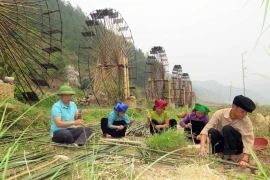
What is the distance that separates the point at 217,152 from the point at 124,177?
1.46 m

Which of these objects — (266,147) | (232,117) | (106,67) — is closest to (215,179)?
(232,117)

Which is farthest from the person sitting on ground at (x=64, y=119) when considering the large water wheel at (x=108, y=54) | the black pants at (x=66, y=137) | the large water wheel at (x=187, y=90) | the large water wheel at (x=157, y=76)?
the large water wheel at (x=187, y=90)

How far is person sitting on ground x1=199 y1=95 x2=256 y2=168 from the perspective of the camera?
2.87m

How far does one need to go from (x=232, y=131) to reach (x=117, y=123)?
7.69 feet

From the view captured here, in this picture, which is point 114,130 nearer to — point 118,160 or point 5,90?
point 118,160

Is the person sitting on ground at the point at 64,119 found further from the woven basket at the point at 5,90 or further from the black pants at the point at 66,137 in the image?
the woven basket at the point at 5,90

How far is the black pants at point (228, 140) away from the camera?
121 inches

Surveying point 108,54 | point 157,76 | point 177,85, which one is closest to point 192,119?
point 108,54

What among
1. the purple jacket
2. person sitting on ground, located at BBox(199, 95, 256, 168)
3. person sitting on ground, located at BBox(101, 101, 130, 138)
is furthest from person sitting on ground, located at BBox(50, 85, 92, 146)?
person sitting on ground, located at BBox(199, 95, 256, 168)

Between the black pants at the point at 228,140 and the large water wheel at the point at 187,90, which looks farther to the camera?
the large water wheel at the point at 187,90

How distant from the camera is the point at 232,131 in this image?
121 inches

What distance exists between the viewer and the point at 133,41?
1620cm

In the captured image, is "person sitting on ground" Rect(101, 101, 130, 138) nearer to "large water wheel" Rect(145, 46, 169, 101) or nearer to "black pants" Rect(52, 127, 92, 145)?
"black pants" Rect(52, 127, 92, 145)

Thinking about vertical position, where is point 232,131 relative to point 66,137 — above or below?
above
